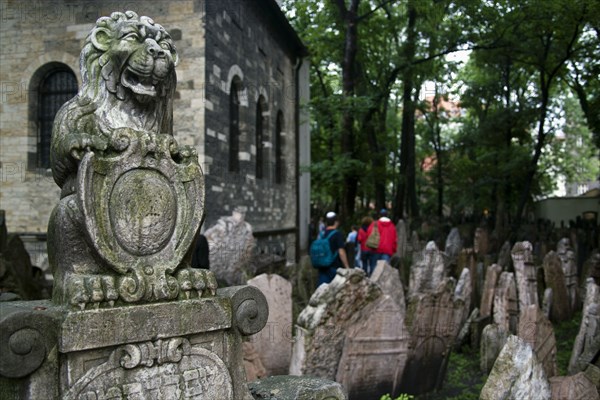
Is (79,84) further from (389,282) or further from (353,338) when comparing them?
(353,338)

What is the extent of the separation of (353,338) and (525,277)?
3969 mm

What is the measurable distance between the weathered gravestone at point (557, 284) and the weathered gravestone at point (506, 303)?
1.83 metres

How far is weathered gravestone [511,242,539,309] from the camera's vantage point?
870cm

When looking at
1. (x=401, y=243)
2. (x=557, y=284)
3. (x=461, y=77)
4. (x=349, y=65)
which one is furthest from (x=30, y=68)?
(x=461, y=77)

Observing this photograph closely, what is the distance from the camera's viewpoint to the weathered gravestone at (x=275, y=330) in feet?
22.5

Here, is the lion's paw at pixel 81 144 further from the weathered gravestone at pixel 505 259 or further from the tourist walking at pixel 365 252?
the weathered gravestone at pixel 505 259

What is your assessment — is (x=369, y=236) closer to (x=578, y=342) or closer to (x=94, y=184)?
(x=578, y=342)

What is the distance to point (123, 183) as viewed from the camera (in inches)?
125

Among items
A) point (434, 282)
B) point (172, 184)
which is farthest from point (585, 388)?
point (434, 282)

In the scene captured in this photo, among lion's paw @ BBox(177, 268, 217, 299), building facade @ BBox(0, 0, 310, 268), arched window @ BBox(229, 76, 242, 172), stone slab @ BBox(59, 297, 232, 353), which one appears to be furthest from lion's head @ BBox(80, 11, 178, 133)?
arched window @ BBox(229, 76, 242, 172)

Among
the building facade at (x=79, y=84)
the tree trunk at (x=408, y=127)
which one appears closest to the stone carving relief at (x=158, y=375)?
the building facade at (x=79, y=84)

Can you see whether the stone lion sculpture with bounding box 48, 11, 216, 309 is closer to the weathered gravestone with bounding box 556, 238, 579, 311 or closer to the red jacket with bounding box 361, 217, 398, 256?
the red jacket with bounding box 361, 217, 398, 256

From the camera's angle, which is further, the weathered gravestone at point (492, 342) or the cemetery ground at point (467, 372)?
the weathered gravestone at point (492, 342)

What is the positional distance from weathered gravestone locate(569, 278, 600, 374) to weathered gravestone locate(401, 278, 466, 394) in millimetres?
1310
